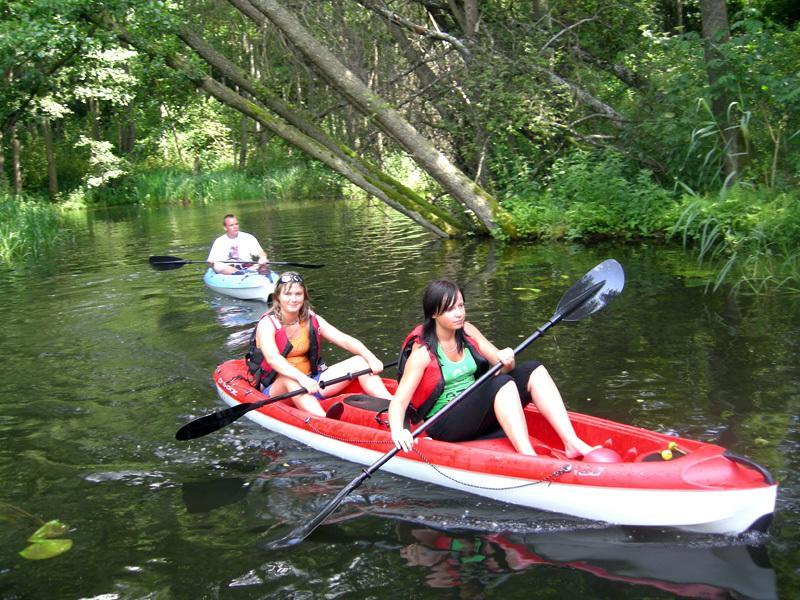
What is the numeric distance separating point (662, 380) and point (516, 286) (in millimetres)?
3883

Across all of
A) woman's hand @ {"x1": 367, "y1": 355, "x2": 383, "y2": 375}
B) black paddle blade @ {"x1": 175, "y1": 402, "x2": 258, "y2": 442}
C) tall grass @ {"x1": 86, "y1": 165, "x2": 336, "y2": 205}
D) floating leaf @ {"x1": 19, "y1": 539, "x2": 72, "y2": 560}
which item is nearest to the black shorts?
woman's hand @ {"x1": 367, "y1": 355, "x2": 383, "y2": 375}

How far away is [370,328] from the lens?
8336mm

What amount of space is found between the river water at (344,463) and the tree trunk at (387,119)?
2529mm

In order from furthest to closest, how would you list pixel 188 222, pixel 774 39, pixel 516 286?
pixel 188 222 < pixel 774 39 < pixel 516 286

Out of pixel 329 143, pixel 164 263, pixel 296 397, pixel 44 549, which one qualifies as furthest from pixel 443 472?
→ pixel 329 143

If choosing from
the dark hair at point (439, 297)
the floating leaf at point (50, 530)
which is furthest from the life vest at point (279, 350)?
the floating leaf at point (50, 530)

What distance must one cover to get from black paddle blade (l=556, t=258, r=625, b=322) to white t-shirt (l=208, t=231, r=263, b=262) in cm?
660

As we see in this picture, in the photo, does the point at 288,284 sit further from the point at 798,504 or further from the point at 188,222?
the point at 188,222

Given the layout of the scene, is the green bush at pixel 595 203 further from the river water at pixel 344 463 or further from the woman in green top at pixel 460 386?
the woman in green top at pixel 460 386

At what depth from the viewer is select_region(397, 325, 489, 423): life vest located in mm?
4699

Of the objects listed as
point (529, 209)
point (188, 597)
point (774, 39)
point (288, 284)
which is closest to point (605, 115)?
point (529, 209)

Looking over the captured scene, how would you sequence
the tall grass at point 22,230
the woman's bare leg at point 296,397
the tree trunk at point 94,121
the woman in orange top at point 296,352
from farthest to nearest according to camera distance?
the tree trunk at point 94,121 < the tall grass at point 22,230 < the woman in orange top at point 296,352 < the woman's bare leg at point 296,397

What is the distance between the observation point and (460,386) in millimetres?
4809

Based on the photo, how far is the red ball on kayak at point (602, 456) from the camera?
4363 millimetres
